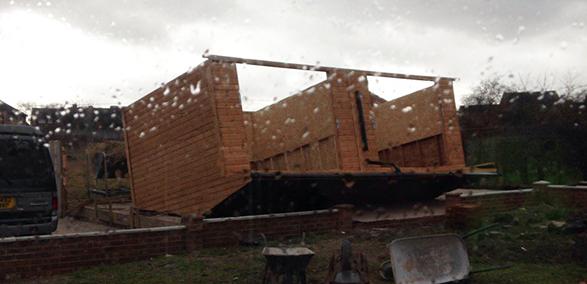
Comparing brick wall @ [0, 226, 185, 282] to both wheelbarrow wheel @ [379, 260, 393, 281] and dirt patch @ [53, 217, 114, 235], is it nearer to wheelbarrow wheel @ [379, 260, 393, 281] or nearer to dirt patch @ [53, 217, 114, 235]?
wheelbarrow wheel @ [379, 260, 393, 281]

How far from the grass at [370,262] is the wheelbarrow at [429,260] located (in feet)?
1.01

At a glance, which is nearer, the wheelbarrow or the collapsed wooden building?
the wheelbarrow

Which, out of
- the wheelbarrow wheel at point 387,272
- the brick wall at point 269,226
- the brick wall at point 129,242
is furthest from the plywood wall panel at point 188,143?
the wheelbarrow wheel at point 387,272

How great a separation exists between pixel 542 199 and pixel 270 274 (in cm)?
754

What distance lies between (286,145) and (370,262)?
Result: 5021 mm

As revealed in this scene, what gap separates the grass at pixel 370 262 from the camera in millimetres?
5375

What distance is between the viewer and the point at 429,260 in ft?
16.7

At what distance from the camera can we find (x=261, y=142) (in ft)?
39.1

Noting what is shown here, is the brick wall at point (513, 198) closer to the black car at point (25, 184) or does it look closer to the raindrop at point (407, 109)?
the raindrop at point (407, 109)

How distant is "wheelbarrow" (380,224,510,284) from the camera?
489cm

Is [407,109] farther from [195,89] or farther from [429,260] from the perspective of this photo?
[429,260]

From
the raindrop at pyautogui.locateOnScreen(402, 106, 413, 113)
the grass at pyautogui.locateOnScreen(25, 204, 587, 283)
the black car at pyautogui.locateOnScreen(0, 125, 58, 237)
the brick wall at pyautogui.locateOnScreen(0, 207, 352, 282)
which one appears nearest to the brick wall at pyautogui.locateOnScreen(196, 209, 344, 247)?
the brick wall at pyautogui.locateOnScreen(0, 207, 352, 282)

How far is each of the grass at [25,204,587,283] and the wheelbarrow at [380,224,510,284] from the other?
31 cm

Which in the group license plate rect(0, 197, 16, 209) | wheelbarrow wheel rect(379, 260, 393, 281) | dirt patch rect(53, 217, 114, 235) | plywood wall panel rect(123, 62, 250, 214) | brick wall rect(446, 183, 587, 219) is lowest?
wheelbarrow wheel rect(379, 260, 393, 281)
